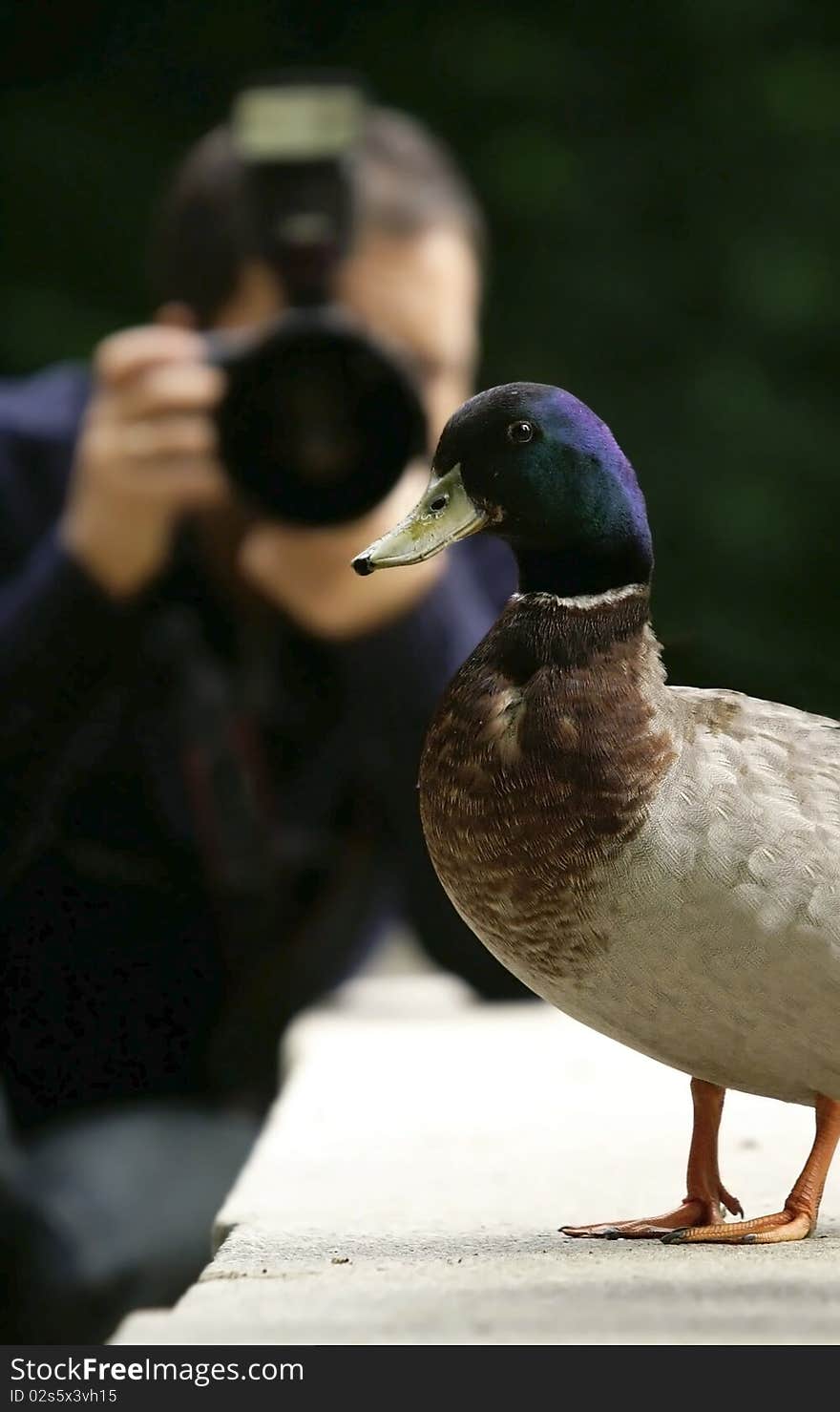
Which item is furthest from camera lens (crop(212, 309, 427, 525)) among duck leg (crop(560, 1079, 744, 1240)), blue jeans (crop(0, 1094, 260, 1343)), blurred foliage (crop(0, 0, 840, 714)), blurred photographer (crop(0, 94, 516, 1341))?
blurred foliage (crop(0, 0, 840, 714))

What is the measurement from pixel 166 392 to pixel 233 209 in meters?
0.44

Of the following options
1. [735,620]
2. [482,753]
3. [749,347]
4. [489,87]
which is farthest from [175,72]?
[482,753]

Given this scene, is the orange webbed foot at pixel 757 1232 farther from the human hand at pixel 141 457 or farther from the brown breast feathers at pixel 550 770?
the human hand at pixel 141 457

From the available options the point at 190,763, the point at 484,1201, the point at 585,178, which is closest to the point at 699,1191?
the point at 484,1201

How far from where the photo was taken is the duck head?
1033 mm

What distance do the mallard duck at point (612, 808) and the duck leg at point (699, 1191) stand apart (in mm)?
41

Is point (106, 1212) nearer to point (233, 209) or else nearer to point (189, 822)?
point (189, 822)

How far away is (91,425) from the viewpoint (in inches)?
83.6

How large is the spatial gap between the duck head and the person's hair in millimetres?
1273

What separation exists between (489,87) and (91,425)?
7.48 ft

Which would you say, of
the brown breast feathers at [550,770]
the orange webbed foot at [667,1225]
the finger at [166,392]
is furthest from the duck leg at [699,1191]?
the finger at [166,392]

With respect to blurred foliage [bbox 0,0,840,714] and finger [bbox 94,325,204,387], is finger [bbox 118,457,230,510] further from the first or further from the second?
blurred foliage [bbox 0,0,840,714]

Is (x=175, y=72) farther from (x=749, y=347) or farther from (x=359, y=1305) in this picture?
(x=359, y=1305)

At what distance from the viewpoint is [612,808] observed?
1.07m
